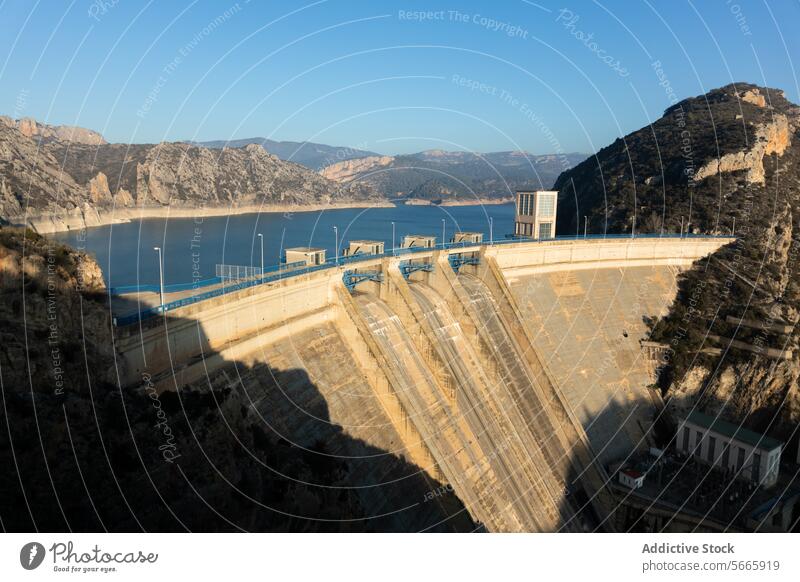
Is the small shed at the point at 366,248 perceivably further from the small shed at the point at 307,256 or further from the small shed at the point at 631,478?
the small shed at the point at 631,478

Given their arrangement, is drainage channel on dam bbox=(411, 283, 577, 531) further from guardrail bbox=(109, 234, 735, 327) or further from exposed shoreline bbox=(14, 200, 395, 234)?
exposed shoreline bbox=(14, 200, 395, 234)

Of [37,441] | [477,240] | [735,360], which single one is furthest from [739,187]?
[37,441]

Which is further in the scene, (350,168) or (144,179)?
(350,168)

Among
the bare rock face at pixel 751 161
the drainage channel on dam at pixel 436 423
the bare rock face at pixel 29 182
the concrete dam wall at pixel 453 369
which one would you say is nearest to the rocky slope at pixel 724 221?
the bare rock face at pixel 751 161

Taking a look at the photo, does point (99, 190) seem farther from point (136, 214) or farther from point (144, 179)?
point (144, 179)

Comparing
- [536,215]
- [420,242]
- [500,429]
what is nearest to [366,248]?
[420,242]

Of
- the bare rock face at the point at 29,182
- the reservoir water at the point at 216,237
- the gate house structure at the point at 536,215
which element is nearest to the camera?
the gate house structure at the point at 536,215
